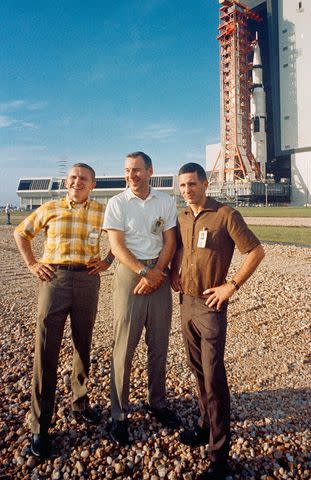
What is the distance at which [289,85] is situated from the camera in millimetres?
70000

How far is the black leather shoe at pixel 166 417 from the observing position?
358cm

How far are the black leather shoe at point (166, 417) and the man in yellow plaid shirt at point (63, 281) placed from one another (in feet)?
Result: 2.06

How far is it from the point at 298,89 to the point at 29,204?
70442 mm

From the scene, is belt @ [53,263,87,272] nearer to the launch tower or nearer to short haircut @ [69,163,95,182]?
short haircut @ [69,163,95,182]

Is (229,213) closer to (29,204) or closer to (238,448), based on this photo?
(238,448)

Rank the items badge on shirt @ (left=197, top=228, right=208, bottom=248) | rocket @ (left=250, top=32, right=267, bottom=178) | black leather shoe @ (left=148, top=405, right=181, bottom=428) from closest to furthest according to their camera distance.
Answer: badge on shirt @ (left=197, top=228, right=208, bottom=248), black leather shoe @ (left=148, top=405, right=181, bottom=428), rocket @ (left=250, top=32, right=267, bottom=178)

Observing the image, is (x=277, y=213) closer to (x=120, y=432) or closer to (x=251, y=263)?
(x=251, y=263)

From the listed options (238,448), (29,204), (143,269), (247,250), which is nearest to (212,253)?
(247,250)

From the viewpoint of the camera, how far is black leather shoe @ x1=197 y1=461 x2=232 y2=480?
2889mm

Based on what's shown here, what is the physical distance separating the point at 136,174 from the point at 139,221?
0.45 metres

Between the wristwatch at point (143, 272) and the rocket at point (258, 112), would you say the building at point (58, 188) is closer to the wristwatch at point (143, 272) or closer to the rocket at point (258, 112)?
the rocket at point (258, 112)

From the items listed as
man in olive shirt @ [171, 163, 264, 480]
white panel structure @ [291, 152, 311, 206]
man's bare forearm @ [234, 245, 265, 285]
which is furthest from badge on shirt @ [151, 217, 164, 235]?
white panel structure @ [291, 152, 311, 206]

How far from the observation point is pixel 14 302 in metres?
8.49

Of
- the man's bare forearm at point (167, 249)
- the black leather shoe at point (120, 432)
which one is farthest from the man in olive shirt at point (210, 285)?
the black leather shoe at point (120, 432)
